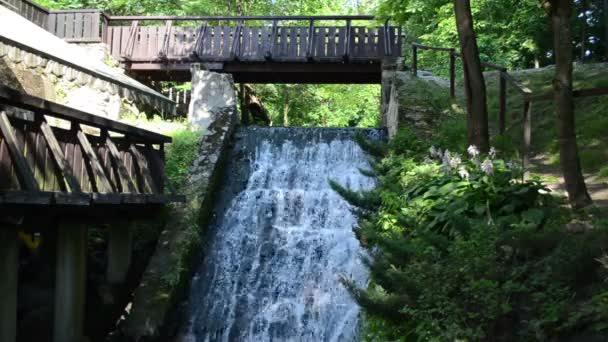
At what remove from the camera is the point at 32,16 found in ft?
53.9

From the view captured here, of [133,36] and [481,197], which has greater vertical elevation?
[133,36]

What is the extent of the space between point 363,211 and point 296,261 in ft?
8.99

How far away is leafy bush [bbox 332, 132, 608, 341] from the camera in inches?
187

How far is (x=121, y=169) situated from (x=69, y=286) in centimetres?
190

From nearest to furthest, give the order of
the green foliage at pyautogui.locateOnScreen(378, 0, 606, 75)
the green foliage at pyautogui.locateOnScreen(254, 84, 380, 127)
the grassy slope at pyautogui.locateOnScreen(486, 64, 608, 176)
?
the grassy slope at pyautogui.locateOnScreen(486, 64, 608, 176)
the green foliage at pyautogui.locateOnScreen(378, 0, 606, 75)
the green foliage at pyautogui.locateOnScreen(254, 84, 380, 127)

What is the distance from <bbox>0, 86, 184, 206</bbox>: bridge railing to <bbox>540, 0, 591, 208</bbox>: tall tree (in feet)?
18.4

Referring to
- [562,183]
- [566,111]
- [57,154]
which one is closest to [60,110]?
[57,154]

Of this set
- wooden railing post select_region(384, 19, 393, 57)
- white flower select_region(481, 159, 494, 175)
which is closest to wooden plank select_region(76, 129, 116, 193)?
white flower select_region(481, 159, 494, 175)

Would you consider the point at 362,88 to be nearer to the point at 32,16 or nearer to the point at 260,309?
the point at 32,16

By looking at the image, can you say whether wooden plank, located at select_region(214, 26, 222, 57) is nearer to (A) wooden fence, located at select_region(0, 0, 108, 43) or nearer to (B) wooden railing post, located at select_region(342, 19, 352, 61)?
(A) wooden fence, located at select_region(0, 0, 108, 43)

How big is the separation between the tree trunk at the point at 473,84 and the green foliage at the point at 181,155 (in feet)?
20.1

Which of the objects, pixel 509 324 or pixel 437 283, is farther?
pixel 437 283

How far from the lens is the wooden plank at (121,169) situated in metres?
8.93

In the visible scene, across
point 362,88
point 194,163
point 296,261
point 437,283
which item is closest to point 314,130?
point 194,163
